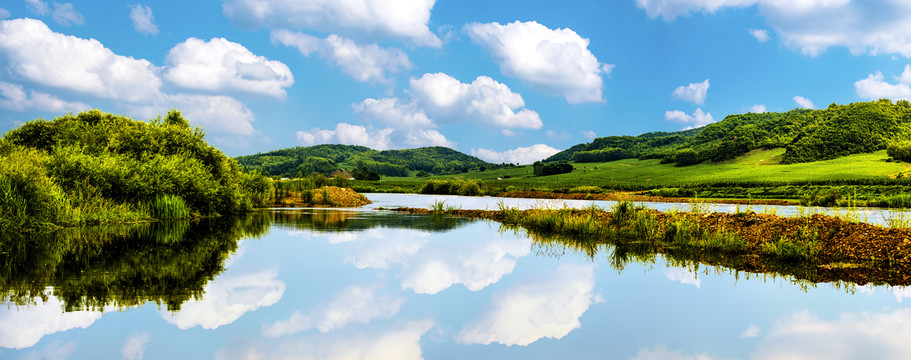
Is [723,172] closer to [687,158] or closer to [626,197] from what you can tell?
[687,158]

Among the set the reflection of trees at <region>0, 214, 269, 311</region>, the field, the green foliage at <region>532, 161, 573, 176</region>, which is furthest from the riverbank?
the green foliage at <region>532, 161, 573, 176</region>

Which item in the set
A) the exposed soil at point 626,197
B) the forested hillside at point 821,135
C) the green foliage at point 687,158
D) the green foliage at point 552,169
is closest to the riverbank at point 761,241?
the exposed soil at point 626,197

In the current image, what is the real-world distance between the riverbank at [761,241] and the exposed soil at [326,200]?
965 inches

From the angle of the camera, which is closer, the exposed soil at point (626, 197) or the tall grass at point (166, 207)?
the tall grass at point (166, 207)

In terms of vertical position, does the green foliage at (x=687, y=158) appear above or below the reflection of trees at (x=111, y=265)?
above

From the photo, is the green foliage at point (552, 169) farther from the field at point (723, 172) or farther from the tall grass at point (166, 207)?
the tall grass at point (166, 207)

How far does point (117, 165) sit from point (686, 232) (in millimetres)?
22255

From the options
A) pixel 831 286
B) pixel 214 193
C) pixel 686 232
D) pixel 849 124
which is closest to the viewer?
pixel 831 286

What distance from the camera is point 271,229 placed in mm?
20094

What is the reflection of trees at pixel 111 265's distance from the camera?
804 cm

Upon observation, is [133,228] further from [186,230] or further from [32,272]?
[32,272]

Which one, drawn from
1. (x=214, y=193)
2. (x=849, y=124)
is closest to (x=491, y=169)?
(x=849, y=124)

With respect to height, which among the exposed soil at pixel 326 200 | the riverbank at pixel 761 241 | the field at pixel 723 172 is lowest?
the riverbank at pixel 761 241

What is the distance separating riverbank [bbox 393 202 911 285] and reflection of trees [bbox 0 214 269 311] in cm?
Answer: 1065
